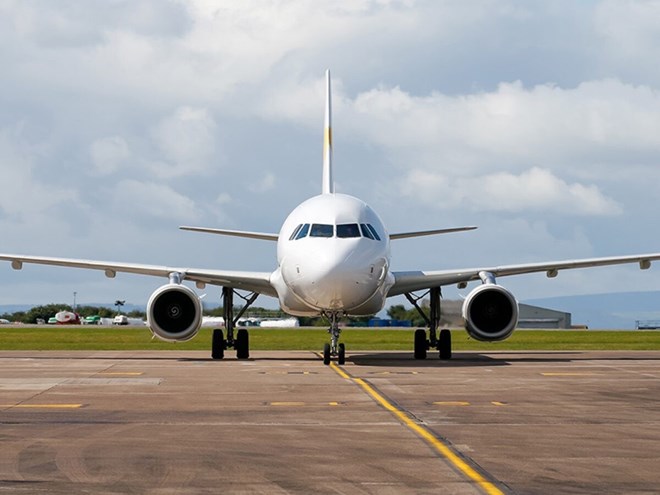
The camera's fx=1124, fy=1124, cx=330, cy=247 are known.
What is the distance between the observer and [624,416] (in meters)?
13.3

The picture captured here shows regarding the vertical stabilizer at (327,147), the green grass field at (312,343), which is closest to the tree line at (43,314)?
the green grass field at (312,343)

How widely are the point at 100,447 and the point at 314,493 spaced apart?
3.11 m

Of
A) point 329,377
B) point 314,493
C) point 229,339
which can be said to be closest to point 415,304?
point 229,339

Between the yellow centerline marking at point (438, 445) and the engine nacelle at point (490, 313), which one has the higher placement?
the engine nacelle at point (490, 313)

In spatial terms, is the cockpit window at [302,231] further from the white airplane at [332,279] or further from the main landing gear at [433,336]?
the main landing gear at [433,336]

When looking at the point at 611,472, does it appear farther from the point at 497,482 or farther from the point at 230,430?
the point at 230,430

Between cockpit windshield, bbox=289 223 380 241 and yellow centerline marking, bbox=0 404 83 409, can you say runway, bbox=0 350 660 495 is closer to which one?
yellow centerline marking, bbox=0 404 83 409

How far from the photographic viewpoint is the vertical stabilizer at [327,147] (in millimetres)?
32094

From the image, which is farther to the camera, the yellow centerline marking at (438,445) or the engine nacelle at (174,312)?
the engine nacelle at (174,312)

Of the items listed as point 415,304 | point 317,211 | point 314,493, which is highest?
point 317,211

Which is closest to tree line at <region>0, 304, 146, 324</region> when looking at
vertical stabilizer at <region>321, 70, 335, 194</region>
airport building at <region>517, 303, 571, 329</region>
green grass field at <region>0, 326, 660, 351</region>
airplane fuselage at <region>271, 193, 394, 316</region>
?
airport building at <region>517, 303, 571, 329</region>

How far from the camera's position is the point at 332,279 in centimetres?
2272

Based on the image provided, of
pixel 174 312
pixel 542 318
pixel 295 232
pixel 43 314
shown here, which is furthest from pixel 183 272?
pixel 43 314

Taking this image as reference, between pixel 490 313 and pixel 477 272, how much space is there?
151 centimetres
